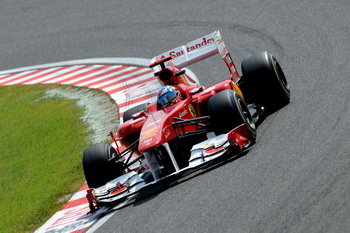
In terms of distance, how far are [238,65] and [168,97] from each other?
13.6ft

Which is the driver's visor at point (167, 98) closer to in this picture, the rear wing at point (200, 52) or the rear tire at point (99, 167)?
the rear tire at point (99, 167)

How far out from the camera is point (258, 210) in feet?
23.6

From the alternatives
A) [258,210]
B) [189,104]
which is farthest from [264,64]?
[258,210]

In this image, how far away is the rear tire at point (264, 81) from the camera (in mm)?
10414

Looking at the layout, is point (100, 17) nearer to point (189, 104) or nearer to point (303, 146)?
point (189, 104)

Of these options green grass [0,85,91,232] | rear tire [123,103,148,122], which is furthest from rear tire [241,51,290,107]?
green grass [0,85,91,232]

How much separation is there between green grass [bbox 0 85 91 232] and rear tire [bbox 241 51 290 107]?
9.92ft

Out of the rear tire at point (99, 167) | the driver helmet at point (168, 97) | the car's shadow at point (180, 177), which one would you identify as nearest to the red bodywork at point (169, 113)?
the driver helmet at point (168, 97)

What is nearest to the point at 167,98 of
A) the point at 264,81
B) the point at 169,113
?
the point at 169,113

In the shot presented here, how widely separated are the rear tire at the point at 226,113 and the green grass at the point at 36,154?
8.85 ft

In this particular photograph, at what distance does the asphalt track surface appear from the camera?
7215mm

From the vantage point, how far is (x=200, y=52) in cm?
1140

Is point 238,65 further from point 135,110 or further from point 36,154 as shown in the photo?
point 36,154

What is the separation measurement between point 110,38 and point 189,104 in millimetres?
Result: 8855
